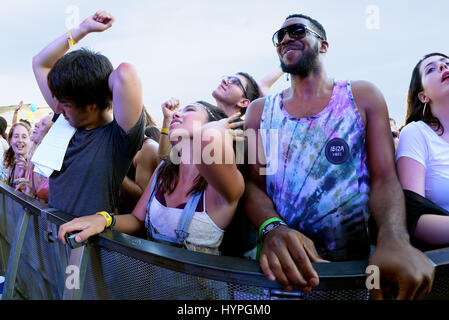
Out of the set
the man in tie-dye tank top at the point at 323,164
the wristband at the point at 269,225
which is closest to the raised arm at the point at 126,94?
the man in tie-dye tank top at the point at 323,164

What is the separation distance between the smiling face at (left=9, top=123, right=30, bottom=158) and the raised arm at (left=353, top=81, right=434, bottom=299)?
14.4 ft

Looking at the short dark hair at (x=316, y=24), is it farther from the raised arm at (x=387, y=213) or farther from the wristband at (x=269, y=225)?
the wristband at (x=269, y=225)

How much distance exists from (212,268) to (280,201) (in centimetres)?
73

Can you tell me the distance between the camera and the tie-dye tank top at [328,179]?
1.42m

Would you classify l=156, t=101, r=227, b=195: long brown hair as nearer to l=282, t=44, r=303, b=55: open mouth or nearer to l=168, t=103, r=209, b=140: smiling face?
l=168, t=103, r=209, b=140: smiling face

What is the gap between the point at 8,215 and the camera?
111 inches

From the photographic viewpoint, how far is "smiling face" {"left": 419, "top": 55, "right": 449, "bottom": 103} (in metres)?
1.65

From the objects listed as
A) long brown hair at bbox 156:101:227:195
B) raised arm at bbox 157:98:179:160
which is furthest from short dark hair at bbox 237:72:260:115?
long brown hair at bbox 156:101:227:195

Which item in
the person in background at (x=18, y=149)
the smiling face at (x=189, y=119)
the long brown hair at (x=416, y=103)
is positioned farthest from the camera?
the person in background at (x=18, y=149)

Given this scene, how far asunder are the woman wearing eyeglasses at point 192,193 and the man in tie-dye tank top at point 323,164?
0.19 metres

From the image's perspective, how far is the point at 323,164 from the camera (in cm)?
144

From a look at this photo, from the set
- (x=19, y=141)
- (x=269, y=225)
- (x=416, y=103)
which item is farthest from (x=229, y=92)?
(x=19, y=141)
